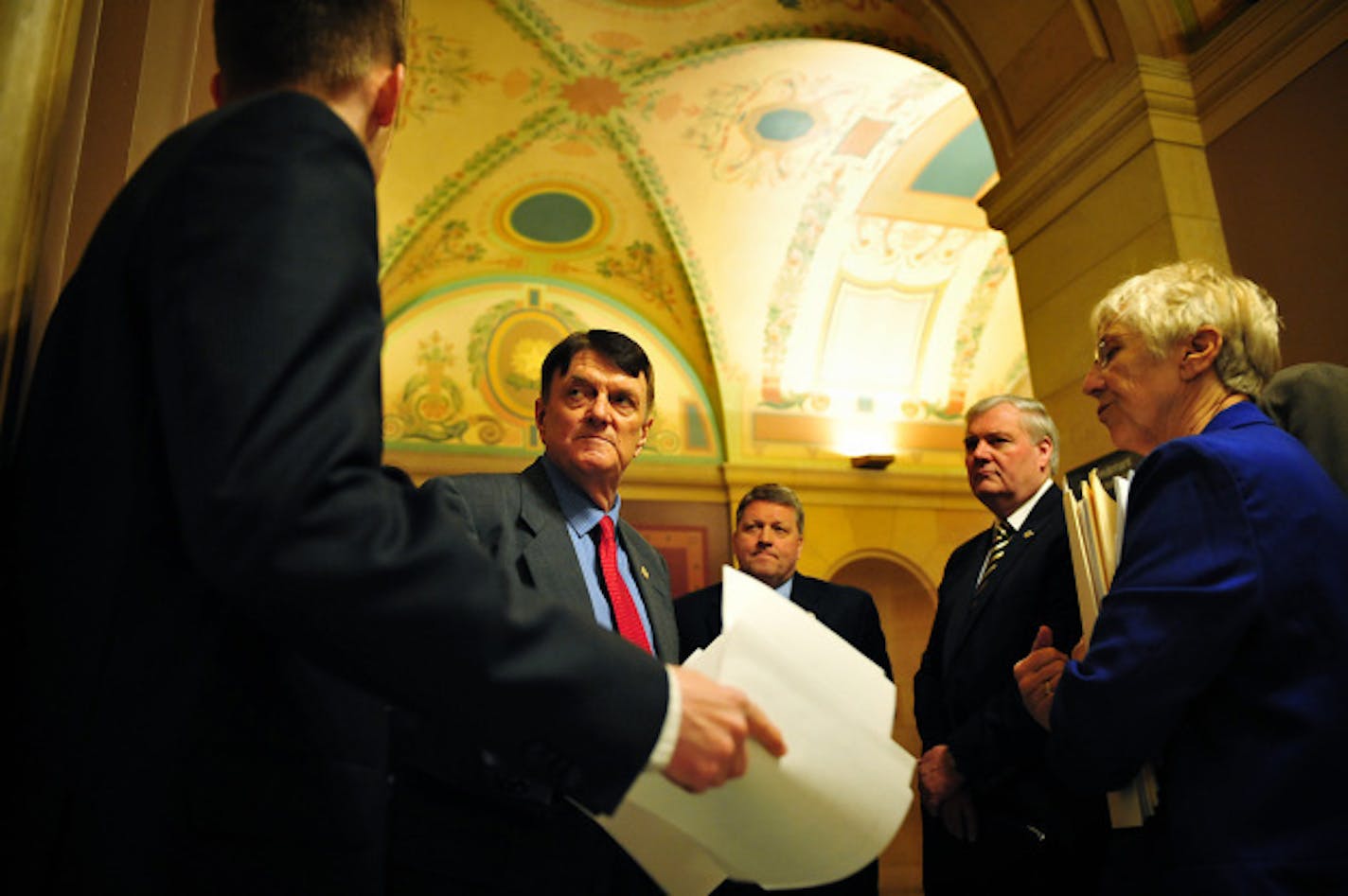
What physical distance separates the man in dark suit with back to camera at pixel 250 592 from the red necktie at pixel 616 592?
3.51 feet

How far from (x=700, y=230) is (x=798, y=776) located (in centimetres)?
821

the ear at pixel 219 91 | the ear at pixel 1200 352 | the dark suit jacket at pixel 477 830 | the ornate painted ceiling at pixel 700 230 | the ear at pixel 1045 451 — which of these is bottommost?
the dark suit jacket at pixel 477 830

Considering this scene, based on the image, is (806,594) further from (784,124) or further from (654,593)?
(784,124)

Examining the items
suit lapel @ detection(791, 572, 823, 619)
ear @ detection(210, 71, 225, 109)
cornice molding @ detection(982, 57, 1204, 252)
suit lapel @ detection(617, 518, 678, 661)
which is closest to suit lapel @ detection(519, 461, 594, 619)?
suit lapel @ detection(617, 518, 678, 661)

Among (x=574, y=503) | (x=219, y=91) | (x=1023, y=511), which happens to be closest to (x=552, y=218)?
(x=1023, y=511)

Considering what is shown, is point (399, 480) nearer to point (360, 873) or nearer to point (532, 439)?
point (360, 873)

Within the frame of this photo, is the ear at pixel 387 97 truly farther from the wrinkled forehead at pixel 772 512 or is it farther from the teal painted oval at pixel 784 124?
the teal painted oval at pixel 784 124

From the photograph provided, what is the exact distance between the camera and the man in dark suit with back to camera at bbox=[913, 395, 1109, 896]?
2.26 m

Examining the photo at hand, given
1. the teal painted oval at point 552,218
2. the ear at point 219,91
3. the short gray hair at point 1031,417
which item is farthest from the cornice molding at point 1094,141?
the teal painted oval at point 552,218

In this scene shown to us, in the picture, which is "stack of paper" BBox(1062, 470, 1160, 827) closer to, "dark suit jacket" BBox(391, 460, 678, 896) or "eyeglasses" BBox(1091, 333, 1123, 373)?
"eyeglasses" BBox(1091, 333, 1123, 373)

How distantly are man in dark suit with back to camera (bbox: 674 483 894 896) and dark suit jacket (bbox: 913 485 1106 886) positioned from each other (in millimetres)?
664

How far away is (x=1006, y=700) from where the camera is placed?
2301 millimetres

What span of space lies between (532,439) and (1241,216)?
6.57 m

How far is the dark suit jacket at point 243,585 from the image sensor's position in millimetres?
798
